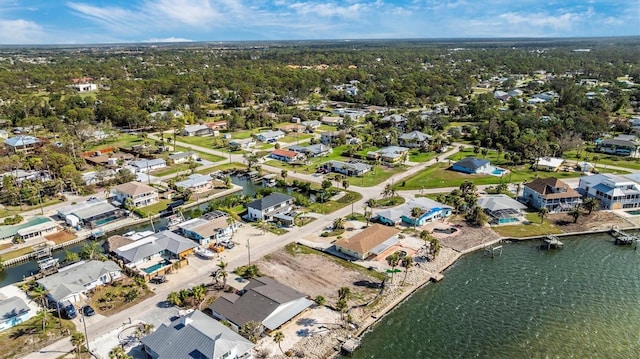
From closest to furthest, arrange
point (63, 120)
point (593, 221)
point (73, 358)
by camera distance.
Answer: point (73, 358) → point (593, 221) → point (63, 120)

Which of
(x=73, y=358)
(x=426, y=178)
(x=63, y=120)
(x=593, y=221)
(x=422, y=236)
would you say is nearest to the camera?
(x=73, y=358)

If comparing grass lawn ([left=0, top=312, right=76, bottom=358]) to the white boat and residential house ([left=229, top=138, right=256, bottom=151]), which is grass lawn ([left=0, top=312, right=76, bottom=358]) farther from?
residential house ([left=229, top=138, right=256, bottom=151])

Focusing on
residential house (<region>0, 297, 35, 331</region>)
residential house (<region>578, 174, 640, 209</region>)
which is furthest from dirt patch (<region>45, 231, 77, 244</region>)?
residential house (<region>578, 174, 640, 209</region>)

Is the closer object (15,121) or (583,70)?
(15,121)

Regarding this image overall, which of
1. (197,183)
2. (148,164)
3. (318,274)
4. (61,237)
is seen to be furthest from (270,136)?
(318,274)

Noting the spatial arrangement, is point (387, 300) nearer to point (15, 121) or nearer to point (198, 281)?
point (198, 281)

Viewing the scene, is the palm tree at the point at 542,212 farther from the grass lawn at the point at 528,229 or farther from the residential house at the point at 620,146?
the residential house at the point at 620,146

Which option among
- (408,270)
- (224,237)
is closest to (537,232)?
(408,270)
